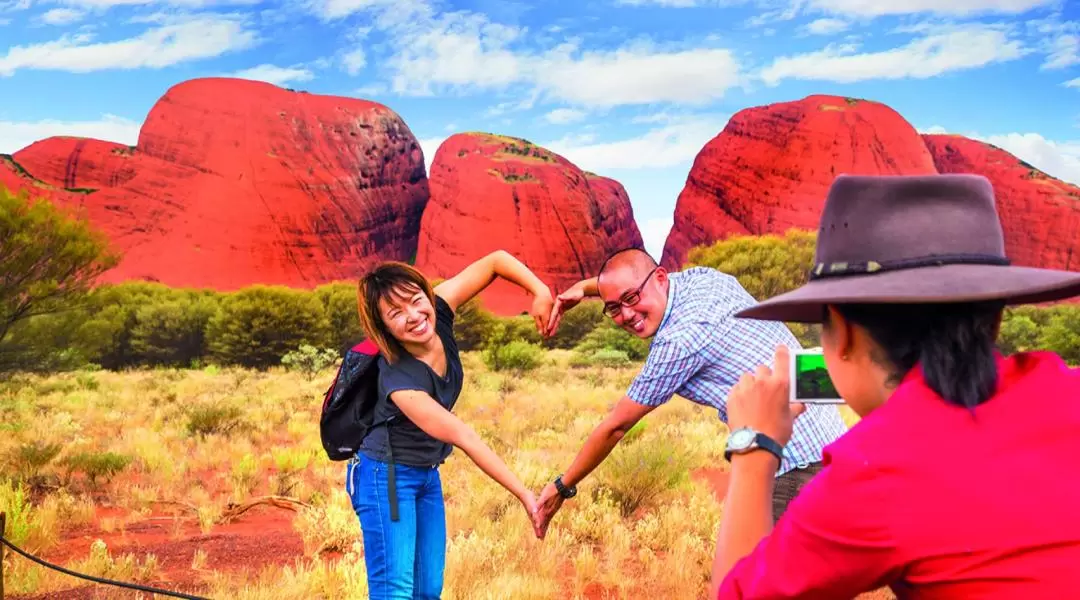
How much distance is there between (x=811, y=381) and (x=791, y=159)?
228 ft

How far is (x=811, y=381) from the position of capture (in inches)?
64.1

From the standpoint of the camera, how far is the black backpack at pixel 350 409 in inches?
121

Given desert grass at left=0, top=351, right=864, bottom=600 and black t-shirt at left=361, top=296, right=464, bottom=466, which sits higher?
black t-shirt at left=361, top=296, right=464, bottom=466

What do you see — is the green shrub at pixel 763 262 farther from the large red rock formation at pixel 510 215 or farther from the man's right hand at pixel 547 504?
the large red rock formation at pixel 510 215

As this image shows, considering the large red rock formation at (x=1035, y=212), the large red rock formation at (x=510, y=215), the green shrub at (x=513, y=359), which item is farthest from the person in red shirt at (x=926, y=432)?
the large red rock formation at (x=1035, y=212)

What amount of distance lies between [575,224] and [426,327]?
69.8 meters

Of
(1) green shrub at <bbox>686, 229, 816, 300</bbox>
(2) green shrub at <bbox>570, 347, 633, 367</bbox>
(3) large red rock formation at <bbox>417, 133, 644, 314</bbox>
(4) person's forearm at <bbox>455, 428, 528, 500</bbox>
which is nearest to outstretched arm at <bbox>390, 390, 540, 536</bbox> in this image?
(4) person's forearm at <bbox>455, 428, 528, 500</bbox>

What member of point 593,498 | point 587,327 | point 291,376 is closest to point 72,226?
point 291,376

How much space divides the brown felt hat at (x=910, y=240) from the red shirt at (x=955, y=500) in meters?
0.19

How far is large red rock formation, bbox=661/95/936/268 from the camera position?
6625 centimetres

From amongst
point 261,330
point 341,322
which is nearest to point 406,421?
point 261,330

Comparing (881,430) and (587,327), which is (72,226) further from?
(587,327)

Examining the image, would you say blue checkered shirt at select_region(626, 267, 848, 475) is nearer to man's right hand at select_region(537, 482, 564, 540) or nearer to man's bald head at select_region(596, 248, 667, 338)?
man's bald head at select_region(596, 248, 667, 338)

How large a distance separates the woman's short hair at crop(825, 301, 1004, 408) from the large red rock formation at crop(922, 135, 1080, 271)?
224 ft
